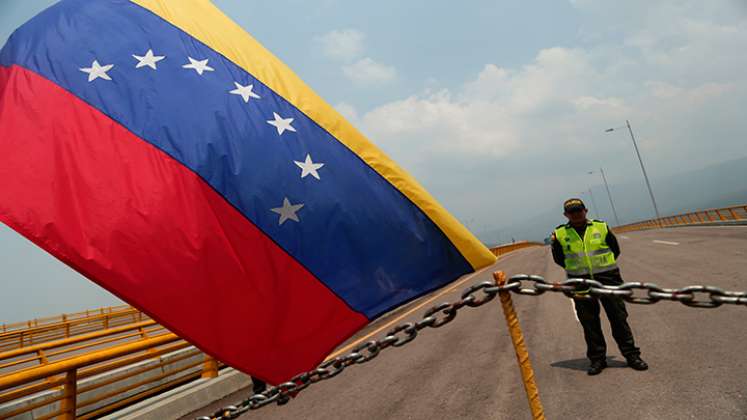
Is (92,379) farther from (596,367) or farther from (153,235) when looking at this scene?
(596,367)

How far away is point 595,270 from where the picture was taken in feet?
13.8

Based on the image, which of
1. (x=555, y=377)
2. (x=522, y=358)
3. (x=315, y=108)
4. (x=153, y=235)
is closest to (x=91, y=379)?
(x=153, y=235)

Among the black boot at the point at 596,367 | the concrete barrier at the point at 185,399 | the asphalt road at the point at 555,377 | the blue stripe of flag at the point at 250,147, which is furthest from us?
the concrete barrier at the point at 185,399

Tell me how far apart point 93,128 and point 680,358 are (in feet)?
18.6

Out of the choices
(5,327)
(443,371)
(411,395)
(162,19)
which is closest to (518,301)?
(443,371)

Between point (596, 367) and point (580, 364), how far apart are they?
347 millimetres

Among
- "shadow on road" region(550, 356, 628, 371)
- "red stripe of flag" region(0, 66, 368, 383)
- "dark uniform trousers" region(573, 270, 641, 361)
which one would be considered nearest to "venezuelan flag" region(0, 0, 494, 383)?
"red stripe of flag" region(0, 66, 368, 383)

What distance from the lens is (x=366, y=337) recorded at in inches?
336

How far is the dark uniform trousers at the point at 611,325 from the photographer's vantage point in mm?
4109

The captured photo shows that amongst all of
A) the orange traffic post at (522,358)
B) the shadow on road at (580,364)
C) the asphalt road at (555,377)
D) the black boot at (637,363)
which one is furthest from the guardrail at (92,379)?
the black boot at (637,363)

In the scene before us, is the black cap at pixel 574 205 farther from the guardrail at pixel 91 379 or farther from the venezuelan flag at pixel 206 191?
the guardrail at pixel 91 379

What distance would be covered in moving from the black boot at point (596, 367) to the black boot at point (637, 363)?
0.24 meters

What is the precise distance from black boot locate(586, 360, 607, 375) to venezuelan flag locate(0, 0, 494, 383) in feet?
6.83

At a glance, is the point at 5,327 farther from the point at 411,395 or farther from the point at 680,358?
the point at 680,358
